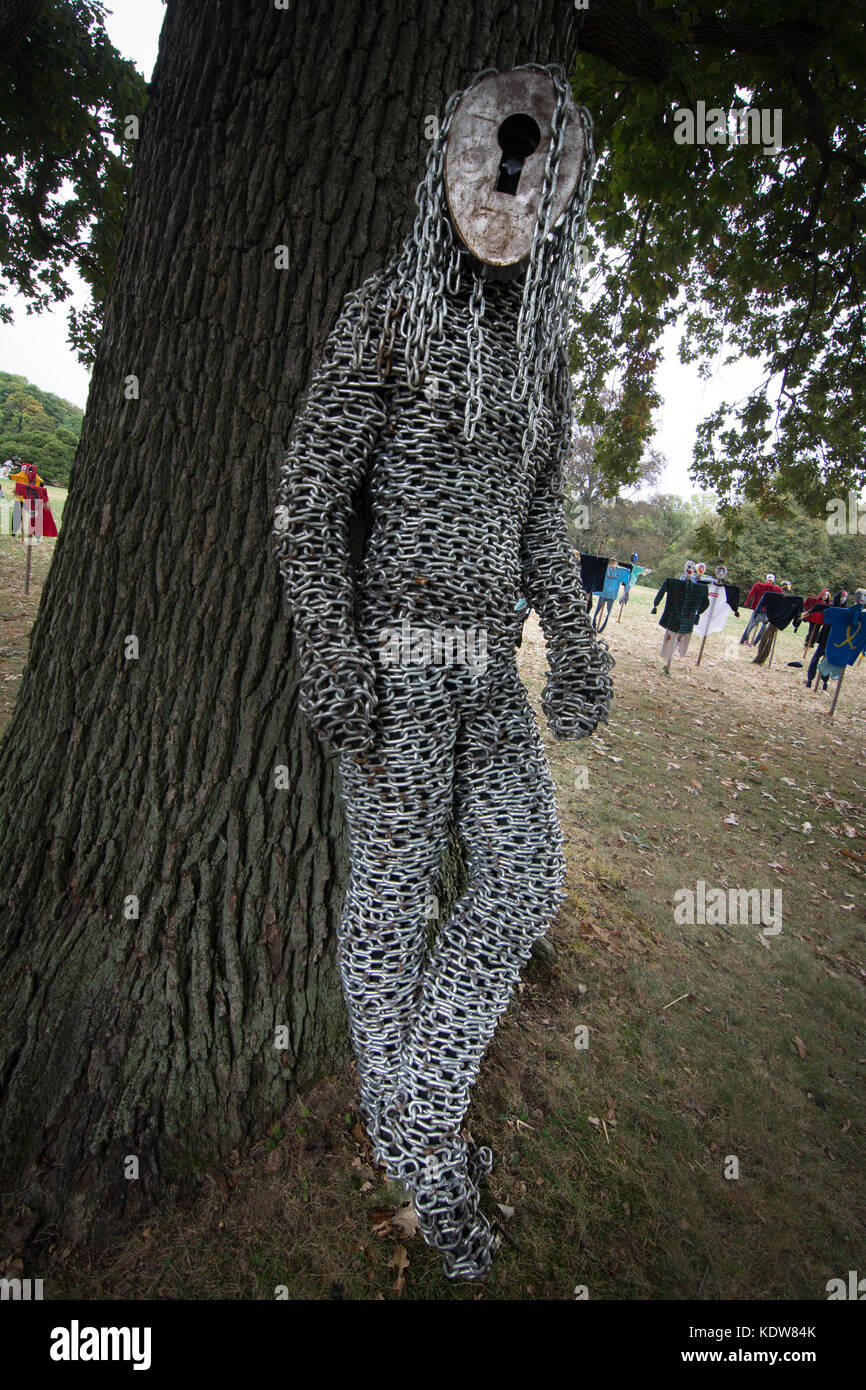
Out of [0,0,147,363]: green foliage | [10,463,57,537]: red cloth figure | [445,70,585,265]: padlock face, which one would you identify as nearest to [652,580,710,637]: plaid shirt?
[0,0,147,363]: green foliage

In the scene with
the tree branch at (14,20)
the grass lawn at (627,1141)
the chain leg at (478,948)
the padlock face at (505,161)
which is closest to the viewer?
the padlock face at (505,161)

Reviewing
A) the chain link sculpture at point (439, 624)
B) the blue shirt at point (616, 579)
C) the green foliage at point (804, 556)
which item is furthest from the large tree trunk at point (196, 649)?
the green foliage at point (804, 556)

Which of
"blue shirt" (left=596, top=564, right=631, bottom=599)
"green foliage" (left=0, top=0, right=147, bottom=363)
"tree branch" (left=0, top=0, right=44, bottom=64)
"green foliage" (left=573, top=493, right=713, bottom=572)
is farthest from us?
"green foliage" (left=573, top=493, right=713, bottom=572)

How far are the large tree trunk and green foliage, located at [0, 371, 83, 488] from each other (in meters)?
23.3

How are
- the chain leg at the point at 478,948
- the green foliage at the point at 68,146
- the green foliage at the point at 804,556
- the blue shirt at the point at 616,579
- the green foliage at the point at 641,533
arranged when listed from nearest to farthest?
the chain leg at the point at 478,948 → the green foliage at the point at 68,146 → the blue shirt at the point at 616,579 → the green foliage at the point at 804,556 → the green foliage at the point at 641,533

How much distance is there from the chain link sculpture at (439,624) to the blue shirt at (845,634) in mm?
10966

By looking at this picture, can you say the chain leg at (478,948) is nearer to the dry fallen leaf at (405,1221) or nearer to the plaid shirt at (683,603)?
the dry fallen leaf at (405,1221)

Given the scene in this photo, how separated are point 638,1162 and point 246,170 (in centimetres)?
380

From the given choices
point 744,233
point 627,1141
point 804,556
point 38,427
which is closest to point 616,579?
point 744,233

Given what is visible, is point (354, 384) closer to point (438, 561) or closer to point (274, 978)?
point (438, 561)

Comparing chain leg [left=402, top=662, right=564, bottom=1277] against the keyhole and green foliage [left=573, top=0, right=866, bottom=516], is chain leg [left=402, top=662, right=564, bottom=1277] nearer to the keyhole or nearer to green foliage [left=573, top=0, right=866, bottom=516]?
the keyhole

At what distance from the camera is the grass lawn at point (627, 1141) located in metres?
1.98

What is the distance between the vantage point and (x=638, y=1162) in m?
2.40

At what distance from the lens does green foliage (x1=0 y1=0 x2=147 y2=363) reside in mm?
5000
